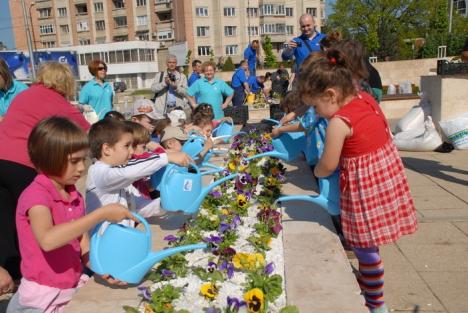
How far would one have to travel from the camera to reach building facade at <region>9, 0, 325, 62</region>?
53125 mm

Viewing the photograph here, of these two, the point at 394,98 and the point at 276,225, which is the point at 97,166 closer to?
the point at 276,225

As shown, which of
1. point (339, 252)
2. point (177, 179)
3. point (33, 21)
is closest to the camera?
point (339, 252)

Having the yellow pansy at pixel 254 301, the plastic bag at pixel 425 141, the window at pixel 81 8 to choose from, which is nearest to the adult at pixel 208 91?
the plastic bag at pixel 425 141

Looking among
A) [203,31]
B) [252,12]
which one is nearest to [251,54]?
[203,31]

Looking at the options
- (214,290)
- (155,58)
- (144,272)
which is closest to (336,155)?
(214,290)

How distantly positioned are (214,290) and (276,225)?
3.09ft

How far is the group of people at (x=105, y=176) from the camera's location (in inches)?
77.6

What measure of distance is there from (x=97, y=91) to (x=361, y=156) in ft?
13.8

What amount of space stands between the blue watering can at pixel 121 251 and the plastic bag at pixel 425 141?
528 centimetres

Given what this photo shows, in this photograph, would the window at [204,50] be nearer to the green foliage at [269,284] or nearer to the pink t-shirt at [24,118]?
the pink t-shirt at [24,118]

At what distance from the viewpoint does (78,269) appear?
7.41ft

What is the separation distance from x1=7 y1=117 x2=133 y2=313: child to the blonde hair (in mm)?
1050

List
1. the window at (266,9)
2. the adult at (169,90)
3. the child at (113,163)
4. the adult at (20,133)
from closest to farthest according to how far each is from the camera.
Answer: the child at (113,163) < the adult at (20,133) < the adult at (169,90) < the window at (266,9)

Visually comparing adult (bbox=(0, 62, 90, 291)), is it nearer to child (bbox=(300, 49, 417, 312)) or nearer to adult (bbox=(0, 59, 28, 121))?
adult (bbox=(0, 59, 28, 121))
